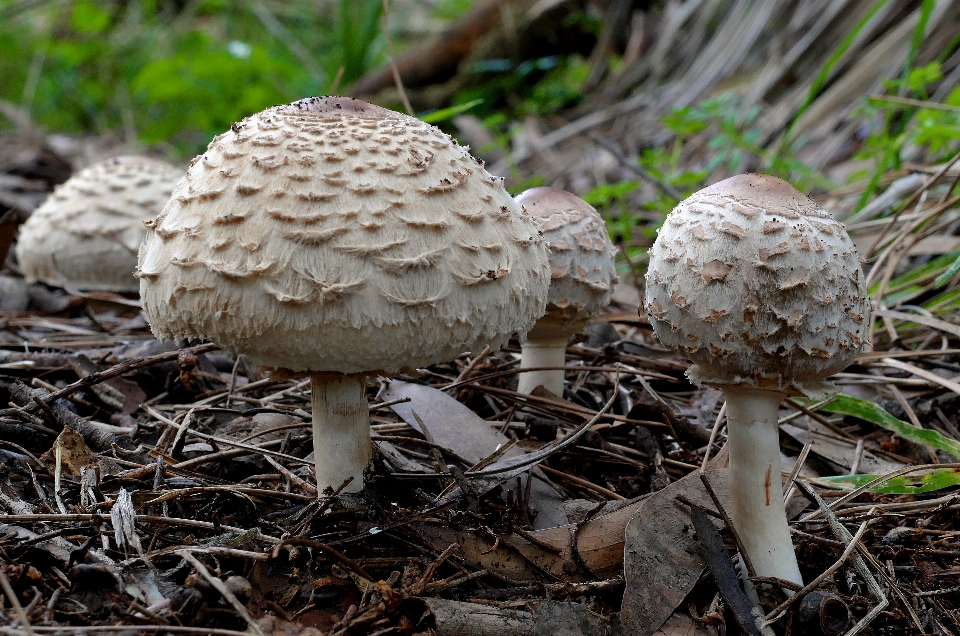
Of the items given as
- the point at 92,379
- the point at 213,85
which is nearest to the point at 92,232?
the point at 92,379

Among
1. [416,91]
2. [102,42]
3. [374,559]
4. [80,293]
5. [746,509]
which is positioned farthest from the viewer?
[102,42]

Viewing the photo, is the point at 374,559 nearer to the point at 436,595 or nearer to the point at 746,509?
the point at 436,595

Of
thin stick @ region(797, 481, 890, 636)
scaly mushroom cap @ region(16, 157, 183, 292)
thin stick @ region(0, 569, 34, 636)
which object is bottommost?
thin stick @ region(797, 481, 890, 636)

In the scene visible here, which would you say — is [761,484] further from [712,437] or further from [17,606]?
[17,606]

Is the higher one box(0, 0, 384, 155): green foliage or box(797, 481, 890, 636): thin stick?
box(0, 0, 384, 155): green foliage

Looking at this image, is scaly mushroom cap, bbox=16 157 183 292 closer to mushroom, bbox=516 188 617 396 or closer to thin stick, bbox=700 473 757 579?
mushroom, bbox=516 188 617 396

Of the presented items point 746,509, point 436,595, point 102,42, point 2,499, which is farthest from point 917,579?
point 102,42

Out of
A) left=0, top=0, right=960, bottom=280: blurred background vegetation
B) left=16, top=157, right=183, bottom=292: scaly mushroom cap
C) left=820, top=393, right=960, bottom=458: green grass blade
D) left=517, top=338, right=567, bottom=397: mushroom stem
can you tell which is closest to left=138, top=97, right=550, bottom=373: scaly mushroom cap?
left=517, top=338, right=567, bottom=397: mushroom stem
